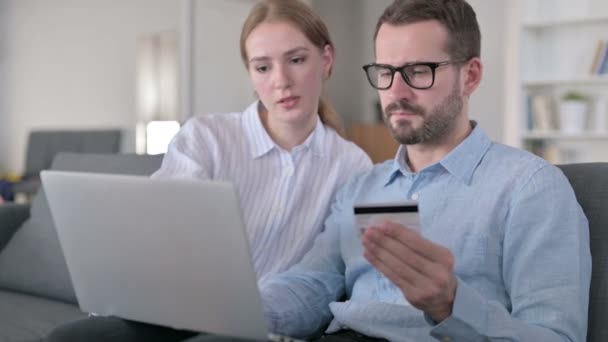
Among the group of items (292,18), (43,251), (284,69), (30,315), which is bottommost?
(30,315)

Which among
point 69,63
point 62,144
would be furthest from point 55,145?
point 69,63

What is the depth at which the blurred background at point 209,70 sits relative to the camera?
4.77m

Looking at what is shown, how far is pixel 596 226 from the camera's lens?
1390 mm

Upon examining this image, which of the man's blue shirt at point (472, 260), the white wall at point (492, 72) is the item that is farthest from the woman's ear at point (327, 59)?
the white wall at point (492, 72)

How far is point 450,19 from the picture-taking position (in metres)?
1.39

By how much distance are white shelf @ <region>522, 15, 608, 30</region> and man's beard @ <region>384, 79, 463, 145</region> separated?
3527mm

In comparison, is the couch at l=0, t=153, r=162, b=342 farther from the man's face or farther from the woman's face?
the man's face

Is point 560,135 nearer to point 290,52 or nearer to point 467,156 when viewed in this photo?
point 290,52

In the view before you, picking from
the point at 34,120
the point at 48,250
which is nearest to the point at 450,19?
the point at 48,250

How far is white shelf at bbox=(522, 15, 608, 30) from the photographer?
15.0 ft

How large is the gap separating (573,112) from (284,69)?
3.37m

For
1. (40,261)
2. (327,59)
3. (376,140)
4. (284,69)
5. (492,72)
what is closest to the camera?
(284,69)

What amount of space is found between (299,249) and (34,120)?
640cm

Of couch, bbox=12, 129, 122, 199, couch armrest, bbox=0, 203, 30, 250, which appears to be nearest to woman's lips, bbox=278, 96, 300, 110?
couch armrest, bbox=0, 203, 30, 250
